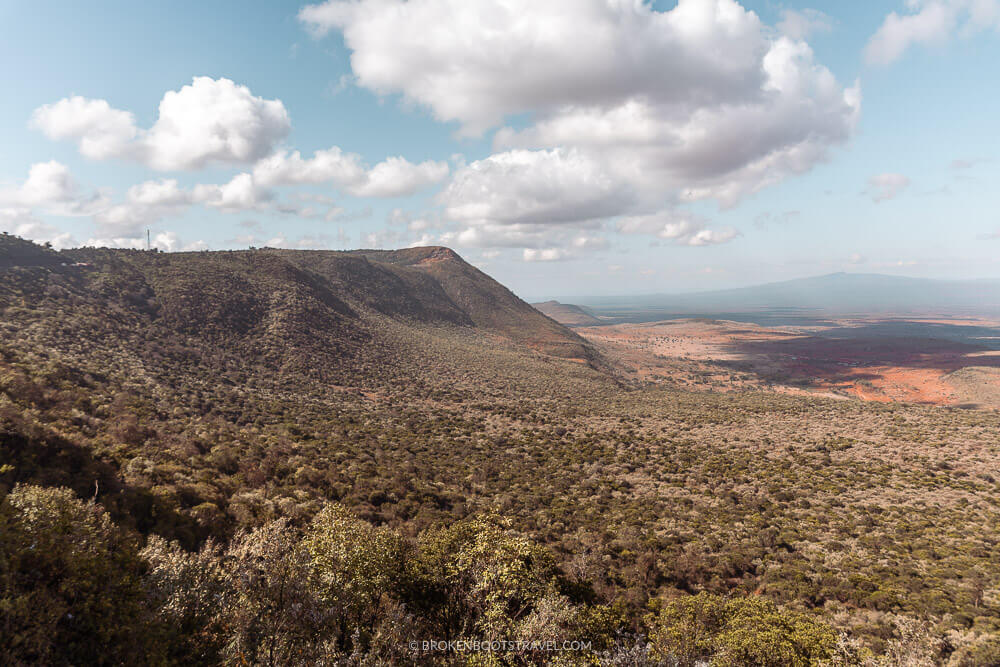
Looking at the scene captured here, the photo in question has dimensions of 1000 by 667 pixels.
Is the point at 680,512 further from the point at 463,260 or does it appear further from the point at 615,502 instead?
the point at 463,260

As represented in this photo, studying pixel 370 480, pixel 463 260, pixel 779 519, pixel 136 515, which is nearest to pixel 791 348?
pixel 463 260

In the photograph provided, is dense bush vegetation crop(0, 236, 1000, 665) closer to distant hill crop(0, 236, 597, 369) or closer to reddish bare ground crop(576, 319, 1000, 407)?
distant hill crop(0, 236, 597, 369)

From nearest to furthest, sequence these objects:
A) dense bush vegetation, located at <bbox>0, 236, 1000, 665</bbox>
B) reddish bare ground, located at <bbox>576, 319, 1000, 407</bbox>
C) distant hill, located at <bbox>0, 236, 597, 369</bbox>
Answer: dense bush vegetation, located at <bbox>0, 236, 1000, 665</bbox> < distant hill, located at <bbox>0, 236, 597, 369</bbox> < reddish bare ground, located at <bbox>576, 319, 1000, 407</bbox>

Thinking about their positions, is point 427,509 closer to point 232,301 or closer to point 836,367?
point 232,301

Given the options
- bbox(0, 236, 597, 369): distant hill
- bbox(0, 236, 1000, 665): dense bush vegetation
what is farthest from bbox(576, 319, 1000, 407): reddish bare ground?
bbox(0, 236, 1000, 665): dense bush vegetation

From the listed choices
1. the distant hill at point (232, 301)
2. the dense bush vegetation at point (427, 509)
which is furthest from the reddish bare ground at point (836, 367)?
the dense bush vegetation at point (427, 509)

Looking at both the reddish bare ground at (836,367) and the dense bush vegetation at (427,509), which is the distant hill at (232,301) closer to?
the dense bush vegetation at (427,509)

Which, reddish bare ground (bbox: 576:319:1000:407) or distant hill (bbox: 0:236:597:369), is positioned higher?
distant hill (bbox: 0:236:597:369)

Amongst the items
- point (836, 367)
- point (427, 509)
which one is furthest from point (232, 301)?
point (836, 367)

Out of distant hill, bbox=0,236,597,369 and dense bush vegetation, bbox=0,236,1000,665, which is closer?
dense bush vegetation, bbox=0,236,1000,665
